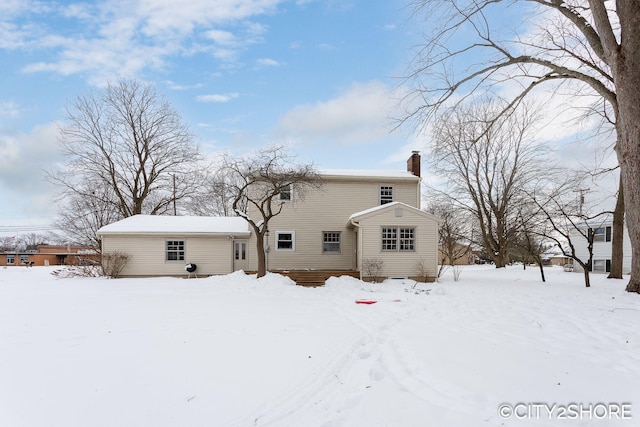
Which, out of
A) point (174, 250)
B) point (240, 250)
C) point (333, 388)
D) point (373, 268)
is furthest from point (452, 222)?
point (333, 388)

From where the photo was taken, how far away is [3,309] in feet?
28.3

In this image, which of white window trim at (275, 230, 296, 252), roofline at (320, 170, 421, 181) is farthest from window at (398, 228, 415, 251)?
white window trim at (275, 230, 296, 252)

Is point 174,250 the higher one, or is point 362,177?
point 362,177

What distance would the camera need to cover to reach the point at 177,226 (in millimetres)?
19562

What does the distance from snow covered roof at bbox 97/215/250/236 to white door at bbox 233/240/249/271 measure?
87 cm

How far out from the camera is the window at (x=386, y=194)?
65.7ft

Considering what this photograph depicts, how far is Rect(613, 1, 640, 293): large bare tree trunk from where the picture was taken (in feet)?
20.1

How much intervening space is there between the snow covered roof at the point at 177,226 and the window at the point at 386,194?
798cm

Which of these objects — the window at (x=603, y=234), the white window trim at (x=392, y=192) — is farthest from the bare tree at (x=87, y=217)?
the window at (x=603, y=234)

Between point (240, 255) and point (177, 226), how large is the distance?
3.99 meters

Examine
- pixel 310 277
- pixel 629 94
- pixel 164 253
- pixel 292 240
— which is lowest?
pixel 310 277

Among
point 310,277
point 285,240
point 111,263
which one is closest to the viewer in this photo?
point 310,277

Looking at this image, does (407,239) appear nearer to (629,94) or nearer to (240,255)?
(240,255)

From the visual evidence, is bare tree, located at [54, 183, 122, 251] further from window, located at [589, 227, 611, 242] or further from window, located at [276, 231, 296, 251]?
window, located at [589, 227, 611, 242]
